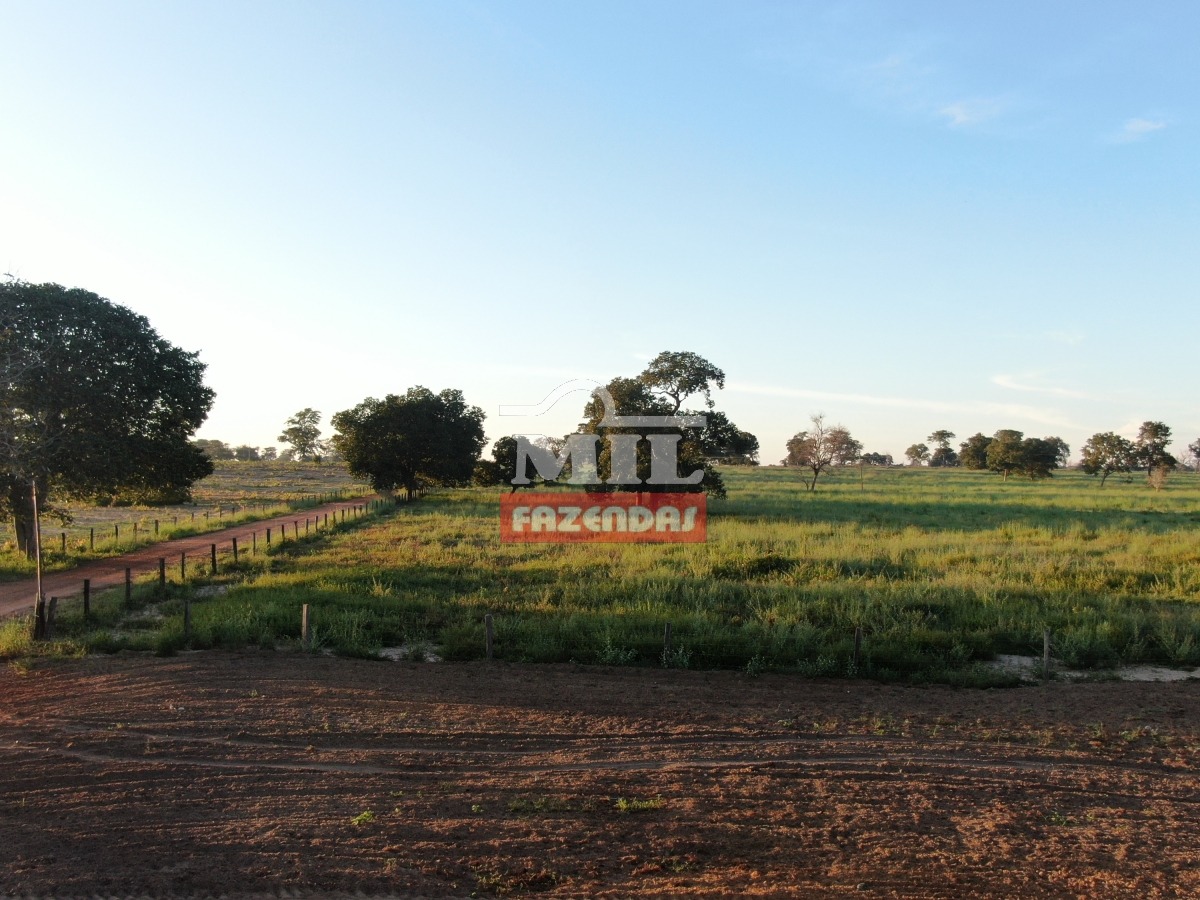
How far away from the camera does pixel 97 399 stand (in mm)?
21391

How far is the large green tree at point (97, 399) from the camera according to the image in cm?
1912

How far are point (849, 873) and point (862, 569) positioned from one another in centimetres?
1454

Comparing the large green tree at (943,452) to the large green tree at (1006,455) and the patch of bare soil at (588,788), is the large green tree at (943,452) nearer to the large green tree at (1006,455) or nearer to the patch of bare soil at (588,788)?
the large green tree at (1006,455)

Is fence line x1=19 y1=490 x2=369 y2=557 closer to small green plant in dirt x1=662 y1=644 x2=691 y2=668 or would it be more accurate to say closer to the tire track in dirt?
the tire track in dirt

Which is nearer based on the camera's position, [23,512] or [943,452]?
[23,512]

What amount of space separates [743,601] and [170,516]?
36.9m

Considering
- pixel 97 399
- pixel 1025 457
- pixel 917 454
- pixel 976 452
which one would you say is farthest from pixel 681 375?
pixel 917 454

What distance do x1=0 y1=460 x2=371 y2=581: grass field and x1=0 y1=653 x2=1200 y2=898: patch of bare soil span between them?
35.7ft

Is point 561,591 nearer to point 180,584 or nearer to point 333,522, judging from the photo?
point 180,584

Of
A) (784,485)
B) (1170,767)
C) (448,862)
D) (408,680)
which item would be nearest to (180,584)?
(408,680)

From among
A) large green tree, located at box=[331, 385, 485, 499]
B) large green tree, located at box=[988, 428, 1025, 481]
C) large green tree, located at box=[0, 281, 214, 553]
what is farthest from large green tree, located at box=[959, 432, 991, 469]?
large green tree, located at box=[0, 281, 214, 553]

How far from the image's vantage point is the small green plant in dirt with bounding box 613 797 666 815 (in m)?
6.57

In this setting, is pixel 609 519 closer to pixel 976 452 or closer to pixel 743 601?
pixel 743 601

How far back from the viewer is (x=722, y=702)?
978cm
